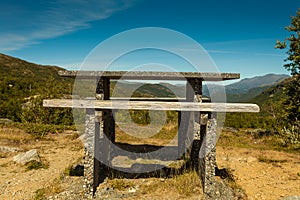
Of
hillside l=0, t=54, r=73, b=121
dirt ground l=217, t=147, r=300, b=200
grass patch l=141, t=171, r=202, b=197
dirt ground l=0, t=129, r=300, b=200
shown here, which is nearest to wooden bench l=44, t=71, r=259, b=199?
grass patch l=141, t=171, r=202, b=197

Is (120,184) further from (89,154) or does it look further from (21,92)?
(21,92)

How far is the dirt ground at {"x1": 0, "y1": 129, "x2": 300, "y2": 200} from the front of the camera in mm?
6977

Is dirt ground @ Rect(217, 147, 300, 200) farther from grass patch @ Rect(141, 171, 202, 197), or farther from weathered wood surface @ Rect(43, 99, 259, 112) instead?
weathered wood surface @ Rect(43, 99, 259, 112)

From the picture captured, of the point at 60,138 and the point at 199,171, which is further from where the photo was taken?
the point at 60,138

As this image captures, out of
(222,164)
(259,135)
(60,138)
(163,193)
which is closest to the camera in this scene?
(163,193)

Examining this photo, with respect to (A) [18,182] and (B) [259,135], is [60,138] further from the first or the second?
(B) [259,135]

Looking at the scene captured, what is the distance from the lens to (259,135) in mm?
19281

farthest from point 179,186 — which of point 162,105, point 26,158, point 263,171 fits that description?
point 26,158

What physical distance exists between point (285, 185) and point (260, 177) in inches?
33.8

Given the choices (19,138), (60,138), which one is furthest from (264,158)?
(19,138)

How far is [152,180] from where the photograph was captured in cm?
788

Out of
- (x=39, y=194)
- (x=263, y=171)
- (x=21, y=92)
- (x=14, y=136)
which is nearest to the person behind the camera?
(x=39, y=194)

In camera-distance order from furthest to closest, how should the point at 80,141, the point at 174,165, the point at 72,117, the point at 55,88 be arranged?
the point at 72,117
the point at 55,88
the point at 80,141
the point at 174,165

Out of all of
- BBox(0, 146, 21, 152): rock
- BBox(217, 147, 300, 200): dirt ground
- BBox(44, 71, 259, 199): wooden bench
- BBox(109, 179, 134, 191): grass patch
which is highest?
BBox(44, 71, 259, 199): wooden bench
